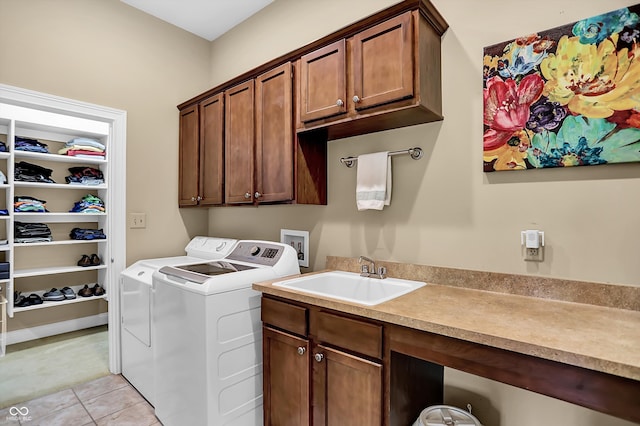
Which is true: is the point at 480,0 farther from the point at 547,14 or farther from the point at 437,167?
the point at 437,167

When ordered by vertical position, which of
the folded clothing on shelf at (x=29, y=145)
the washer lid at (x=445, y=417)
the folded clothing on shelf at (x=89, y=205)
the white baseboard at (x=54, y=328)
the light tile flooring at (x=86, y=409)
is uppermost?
the folded clothing on shelf at (x=29, y=145)

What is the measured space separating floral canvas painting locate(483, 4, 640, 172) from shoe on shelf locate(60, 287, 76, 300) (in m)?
3.81

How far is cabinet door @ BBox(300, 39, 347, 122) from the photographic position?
1774 millimetres

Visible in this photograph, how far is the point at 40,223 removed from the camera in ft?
10.6

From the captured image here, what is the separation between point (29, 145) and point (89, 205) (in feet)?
2.36

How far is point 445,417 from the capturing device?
1.40 metres

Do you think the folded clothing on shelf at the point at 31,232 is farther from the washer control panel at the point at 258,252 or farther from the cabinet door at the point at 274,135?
the cabinet door at the point at 274,135

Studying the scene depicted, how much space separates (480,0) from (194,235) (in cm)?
280

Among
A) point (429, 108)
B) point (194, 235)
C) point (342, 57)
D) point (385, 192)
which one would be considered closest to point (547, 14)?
point (429, 108)

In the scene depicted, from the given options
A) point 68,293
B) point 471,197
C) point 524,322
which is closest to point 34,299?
point 68,293

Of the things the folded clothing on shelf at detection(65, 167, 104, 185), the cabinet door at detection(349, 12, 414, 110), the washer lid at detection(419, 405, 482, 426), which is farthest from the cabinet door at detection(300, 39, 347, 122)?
the folded clothing on shelf at detection(65, 167, 104, 185)

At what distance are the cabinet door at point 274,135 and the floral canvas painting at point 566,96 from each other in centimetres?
109

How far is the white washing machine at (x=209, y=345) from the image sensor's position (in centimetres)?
167

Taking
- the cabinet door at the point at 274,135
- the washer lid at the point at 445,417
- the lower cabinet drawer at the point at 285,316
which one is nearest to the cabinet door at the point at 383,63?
the cabinet door at the point at 274,135
